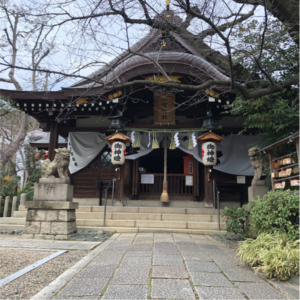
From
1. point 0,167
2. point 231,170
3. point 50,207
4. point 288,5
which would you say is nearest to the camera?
point 288,5

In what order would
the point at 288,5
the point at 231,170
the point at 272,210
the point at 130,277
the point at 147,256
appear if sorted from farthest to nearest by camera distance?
the point at 231,170 < the point at 288,5 < the point at 272,210 < the point at 147,256 < the point at 130,277

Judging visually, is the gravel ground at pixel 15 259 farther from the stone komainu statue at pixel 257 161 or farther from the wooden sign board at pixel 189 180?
the wooden sign board at pixel 189 180

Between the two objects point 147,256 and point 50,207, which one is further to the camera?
point 50,207

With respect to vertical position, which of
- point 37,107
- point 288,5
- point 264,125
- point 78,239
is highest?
point 288,5

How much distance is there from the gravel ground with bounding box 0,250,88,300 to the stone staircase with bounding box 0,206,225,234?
347 centimetres

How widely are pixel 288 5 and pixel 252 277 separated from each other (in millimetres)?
6113

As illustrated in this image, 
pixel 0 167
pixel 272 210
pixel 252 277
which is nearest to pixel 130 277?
pixel 252 277

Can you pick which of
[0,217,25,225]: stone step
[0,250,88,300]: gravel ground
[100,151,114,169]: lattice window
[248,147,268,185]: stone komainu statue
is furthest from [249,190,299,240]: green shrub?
[100,151,114,169]: lattice window

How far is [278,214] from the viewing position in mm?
4438

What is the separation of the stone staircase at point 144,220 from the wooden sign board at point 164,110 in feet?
11.4

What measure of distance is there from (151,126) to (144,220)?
3872 millimetres

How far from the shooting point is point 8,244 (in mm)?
5691

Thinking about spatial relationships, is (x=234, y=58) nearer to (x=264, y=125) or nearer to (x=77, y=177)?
(x=264, y=125)

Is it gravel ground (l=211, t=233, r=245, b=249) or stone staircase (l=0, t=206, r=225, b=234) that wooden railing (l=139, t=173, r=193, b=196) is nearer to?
stone staircase (l=0, t=206, r=225, b=234)
